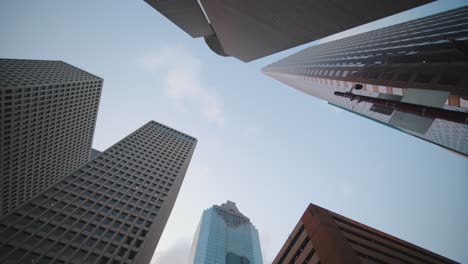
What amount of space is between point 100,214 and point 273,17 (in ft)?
188

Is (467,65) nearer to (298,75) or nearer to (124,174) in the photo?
(298,75)

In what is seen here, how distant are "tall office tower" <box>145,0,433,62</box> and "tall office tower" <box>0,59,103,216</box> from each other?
258 ft

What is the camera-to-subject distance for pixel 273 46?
11.6 meters

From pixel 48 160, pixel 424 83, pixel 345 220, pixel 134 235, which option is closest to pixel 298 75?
pixel 345 220

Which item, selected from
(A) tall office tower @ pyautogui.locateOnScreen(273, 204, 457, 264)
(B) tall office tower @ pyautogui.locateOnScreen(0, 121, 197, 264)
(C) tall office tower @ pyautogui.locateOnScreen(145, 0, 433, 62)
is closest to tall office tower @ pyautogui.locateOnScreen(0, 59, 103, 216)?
(B) tall office tower @ pyautogui.locateOnScreen(0, 121, 197, 264)

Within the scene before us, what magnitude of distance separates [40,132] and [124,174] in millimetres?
40569

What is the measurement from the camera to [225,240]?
127 m

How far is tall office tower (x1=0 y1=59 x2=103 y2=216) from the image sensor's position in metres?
68.9

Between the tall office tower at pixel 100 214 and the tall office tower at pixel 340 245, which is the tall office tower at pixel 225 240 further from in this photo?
the tall office tower at pixel 340 245

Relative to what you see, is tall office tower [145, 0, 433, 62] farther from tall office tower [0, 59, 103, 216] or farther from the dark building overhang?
tall office tower [0, 59, 103, 216]

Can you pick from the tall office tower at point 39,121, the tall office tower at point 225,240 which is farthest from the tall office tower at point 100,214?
the tall office tower at point 225,240

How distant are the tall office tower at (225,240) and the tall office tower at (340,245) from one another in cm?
9068

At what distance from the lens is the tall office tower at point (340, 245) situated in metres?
24.4

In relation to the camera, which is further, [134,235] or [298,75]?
[298,75]
